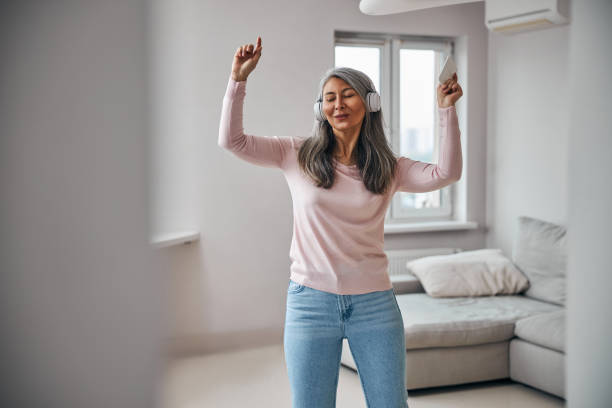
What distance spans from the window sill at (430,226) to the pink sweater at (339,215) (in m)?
2.92

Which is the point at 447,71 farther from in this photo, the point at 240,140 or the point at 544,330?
the point at 544,330

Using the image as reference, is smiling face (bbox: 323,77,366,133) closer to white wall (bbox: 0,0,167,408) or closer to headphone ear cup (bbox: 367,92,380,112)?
headphone ear cup (bbox: 367,92,380,112)

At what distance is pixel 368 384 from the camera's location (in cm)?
142

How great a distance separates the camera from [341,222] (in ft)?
4.79

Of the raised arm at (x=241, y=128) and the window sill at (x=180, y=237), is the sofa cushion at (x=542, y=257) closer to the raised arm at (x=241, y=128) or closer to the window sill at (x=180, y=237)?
the window sill at (x=180, y=237)

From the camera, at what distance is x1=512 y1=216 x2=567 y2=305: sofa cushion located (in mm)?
3613

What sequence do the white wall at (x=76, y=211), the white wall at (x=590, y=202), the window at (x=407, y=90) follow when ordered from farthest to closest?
the window at (x=407, y=90), the white wall at (x=590, y=202), the white wall at (x=76, y=211)

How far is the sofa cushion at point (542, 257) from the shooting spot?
11.9 feet

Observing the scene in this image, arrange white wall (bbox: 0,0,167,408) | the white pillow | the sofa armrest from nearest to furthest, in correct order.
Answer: white wall (bbox: 0,0,167,408), the white pillow, the sofa armrest

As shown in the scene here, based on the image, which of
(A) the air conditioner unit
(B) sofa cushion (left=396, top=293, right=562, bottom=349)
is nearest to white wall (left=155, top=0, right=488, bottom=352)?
(B) sofa cushion (left=396, top=293, right=562, bottom=349)

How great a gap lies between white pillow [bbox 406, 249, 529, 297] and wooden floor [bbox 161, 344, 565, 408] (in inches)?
26.4

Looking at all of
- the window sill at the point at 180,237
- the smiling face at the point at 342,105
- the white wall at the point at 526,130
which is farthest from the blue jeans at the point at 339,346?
the white wall at the point at 526,130

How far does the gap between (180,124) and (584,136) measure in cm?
355

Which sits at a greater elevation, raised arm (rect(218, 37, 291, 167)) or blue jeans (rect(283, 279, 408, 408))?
raised arm (rect(218, 37, 291, 167))
